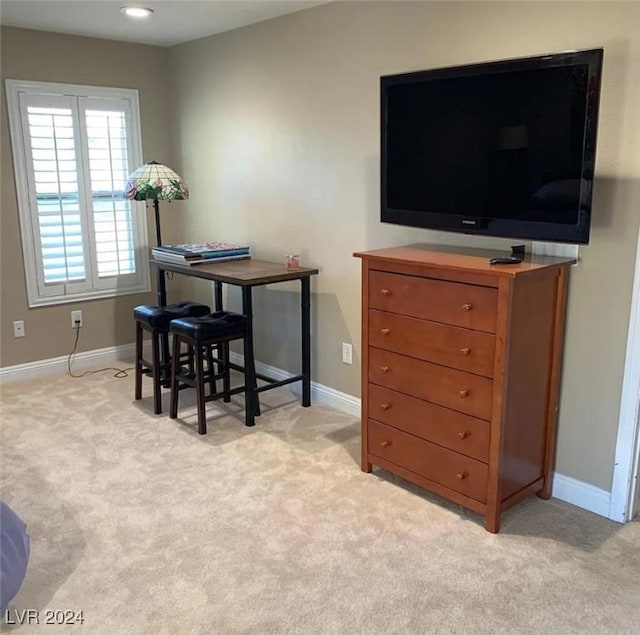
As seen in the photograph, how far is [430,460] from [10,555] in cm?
163

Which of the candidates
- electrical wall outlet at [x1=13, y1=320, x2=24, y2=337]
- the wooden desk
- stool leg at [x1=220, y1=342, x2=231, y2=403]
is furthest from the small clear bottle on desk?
electrical wall outlet at [x1=13, y1=320, x2=24, y2=337]

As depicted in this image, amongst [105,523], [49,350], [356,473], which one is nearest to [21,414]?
[49,350]

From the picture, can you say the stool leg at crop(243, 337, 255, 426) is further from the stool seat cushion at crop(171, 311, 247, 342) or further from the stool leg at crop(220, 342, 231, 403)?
the stool leg at crop(220, 342, 231, 403)

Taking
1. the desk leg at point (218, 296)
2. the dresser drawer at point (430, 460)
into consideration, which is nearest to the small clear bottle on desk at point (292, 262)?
the desk leg at point (218, 296)

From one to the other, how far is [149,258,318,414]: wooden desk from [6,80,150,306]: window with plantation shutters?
842mm

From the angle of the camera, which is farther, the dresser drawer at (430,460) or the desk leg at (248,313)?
the desk leg at (248,313)

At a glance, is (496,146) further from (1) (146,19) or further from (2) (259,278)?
(1) (146,19)

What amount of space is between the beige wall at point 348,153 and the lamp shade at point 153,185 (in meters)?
0.46

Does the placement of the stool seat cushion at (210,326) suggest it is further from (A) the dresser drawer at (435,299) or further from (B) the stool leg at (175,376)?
(A) the dresser drawer at (435,299)

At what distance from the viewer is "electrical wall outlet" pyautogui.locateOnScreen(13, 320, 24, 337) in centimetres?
439

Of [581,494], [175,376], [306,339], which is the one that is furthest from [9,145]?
[581,494]

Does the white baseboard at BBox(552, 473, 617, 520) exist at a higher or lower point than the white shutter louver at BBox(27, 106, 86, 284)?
lower

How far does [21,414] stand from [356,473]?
2.15 meters

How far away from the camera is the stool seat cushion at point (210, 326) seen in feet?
11.1
